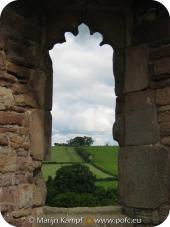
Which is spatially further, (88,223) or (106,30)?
(106,30)

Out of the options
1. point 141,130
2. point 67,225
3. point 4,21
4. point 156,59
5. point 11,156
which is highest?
point 4,21

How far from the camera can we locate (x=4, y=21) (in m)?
3.73

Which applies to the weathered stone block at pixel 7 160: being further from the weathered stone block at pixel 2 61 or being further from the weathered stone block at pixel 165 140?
the weathered stone block at pixel 165 140

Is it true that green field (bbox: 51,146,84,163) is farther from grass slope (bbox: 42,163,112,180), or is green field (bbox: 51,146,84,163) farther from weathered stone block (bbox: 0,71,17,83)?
weathered stone block (bbox: 0,71,17,83)

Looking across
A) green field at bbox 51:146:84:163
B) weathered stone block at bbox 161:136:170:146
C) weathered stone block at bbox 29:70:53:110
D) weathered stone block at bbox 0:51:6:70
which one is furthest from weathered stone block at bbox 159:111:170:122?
green field at bbox 51:146:84:163

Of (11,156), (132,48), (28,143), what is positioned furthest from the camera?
(132,48)

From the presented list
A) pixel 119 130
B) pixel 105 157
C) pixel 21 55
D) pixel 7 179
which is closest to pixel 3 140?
pixel 7 179

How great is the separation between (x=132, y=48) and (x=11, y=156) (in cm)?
161

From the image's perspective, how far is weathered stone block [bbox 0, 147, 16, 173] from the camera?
3520 mm

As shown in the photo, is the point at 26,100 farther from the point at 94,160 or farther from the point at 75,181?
the point at 94,160

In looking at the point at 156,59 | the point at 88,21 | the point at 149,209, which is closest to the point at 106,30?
the point at 88,21

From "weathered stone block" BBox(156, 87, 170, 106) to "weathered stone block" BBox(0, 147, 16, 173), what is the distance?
1416mm

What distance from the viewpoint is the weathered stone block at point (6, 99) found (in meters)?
3.62

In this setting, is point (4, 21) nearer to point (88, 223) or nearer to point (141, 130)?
point (141, 130)
